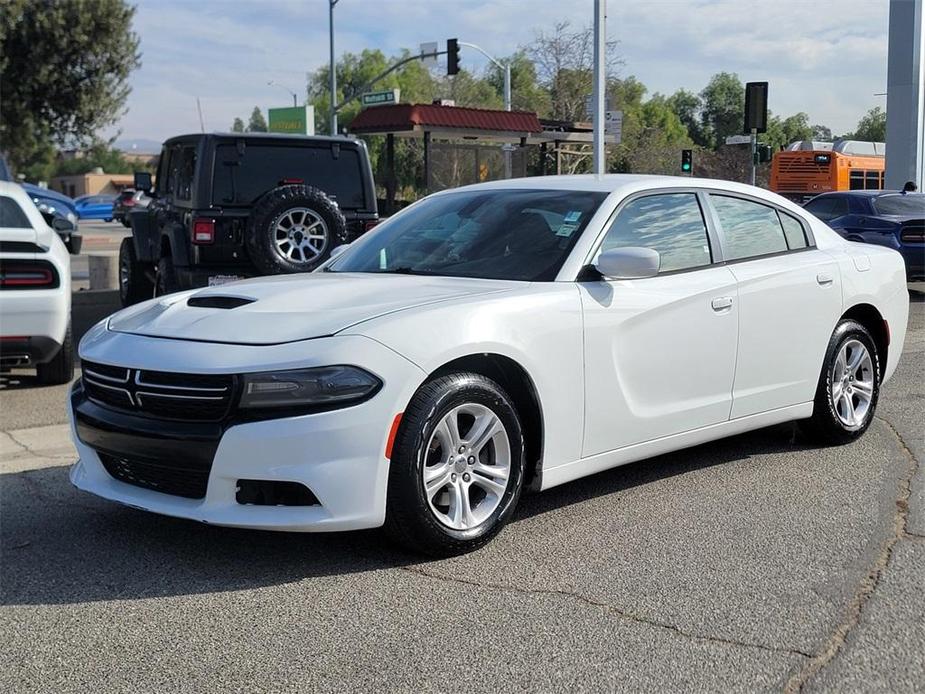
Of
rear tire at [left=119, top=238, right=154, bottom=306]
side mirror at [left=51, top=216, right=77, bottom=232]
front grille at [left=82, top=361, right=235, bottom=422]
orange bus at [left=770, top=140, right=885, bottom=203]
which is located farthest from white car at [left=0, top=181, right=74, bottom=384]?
orange bus at [left=770, top=140, right=885, bottom=203]

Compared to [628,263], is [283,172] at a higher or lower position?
higher

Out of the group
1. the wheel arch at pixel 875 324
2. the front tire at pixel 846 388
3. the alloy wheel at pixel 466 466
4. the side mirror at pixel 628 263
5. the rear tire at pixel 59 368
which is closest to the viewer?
the alloy wheel at pixel 466 466

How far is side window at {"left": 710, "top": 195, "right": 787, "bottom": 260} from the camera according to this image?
18.7 ft

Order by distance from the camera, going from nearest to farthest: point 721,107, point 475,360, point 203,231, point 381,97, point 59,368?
point 475,360 → point 59,368 → point 203,231 → point 381,97 → point 721,107

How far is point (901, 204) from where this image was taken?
1653cm

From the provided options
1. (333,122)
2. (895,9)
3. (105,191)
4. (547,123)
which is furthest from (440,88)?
(105,191)

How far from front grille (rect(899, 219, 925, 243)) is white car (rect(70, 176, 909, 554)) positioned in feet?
33.5

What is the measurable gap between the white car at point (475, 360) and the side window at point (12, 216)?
11.8 ft

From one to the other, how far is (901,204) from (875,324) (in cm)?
1096

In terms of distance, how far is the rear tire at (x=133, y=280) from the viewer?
12.3 meters

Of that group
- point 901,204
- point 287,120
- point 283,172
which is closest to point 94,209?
point 287,120

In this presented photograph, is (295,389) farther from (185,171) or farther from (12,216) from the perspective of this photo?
(185,171)

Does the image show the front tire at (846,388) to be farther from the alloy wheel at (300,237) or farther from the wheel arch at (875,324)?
the alloy wheel at (300,237)

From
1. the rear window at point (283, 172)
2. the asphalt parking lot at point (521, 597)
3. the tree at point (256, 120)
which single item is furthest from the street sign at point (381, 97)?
the tree at point (256, 120)
